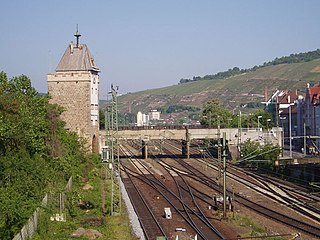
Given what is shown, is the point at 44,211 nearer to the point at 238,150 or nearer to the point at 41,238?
the point at 41,238

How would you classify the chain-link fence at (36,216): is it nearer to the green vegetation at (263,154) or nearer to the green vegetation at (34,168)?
the green vegetation at (34,168)

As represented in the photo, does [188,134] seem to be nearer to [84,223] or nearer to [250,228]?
[250,228]

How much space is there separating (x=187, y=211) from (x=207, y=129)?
3762 cm

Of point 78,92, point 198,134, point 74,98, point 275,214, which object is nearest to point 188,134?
point 198,134

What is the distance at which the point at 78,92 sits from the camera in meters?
56.4

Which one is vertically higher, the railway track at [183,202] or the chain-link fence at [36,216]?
the chain-link fence at [36,216]

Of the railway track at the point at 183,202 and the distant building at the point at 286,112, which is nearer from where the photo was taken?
the railway track at the point at 183,202

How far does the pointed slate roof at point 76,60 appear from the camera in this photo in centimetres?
5722

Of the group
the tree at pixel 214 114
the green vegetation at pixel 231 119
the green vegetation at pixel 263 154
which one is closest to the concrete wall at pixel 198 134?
the green vegetation at pixel 263 154

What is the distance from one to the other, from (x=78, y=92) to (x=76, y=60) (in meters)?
3.47

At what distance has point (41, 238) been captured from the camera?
968 inches

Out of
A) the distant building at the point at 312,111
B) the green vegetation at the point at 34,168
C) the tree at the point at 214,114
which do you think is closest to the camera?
the green vegetation at the point at 34,168

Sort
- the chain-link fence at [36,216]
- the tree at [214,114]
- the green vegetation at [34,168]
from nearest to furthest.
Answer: the chain-link fence at [36,216], the green vegetation at [34,168], the tree at [214,114]

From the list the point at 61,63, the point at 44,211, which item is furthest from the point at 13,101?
the point at 61,63
